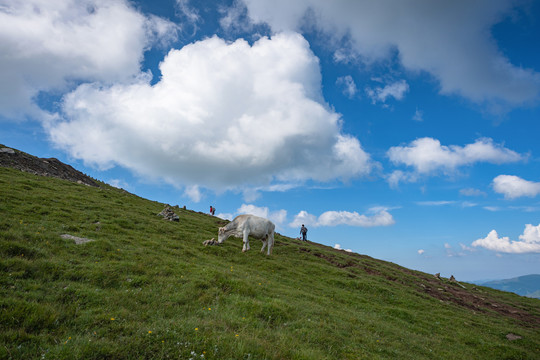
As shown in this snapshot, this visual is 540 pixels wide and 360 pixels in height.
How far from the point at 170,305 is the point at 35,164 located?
39263mm

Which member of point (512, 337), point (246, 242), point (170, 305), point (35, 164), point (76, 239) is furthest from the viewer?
point (35, 164)

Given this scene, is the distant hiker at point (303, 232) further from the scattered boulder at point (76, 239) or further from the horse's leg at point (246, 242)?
the scattered boulder at point (76, 239)

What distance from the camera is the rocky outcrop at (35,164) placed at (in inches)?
1328

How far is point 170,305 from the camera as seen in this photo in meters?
9.70

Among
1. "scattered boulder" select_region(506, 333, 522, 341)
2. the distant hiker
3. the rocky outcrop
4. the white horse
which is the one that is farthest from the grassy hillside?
the distant hiker

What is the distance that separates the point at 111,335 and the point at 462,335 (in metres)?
19.0

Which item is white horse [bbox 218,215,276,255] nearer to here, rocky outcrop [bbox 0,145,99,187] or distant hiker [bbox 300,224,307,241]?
distant hiker [bbox 300,224,307,241]

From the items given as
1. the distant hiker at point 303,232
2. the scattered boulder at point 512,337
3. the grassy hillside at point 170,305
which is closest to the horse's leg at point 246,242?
the grassy hillside at point 170,305

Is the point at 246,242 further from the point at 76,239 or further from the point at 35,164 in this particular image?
the point at 35,164

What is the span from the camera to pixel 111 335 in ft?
23.4

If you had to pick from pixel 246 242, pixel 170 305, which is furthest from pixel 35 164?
pixel 170 305

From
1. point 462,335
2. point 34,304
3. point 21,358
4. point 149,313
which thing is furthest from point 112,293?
point 462,335

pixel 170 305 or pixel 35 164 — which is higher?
pixel 35 164

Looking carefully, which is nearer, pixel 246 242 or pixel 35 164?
pixel 246 242
